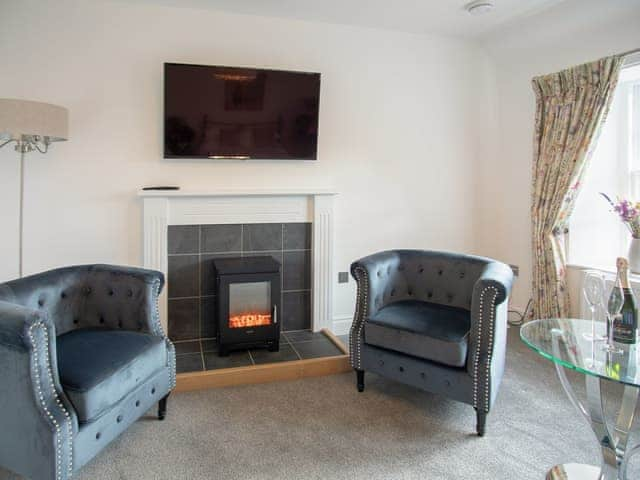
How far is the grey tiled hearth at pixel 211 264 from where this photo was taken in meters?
3.42

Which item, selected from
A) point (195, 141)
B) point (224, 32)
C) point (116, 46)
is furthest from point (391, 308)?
point (116, 46)

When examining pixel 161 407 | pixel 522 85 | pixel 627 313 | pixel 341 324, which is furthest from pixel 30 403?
pixel 522 85

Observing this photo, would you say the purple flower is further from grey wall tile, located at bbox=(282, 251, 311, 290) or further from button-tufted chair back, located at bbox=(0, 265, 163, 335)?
button-tufted chair back, located at bbox=(0, 265, 163, 335)

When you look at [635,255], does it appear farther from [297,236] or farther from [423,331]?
[297,236]

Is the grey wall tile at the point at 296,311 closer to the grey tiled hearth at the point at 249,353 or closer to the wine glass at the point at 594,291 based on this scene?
the grey tiled hearth at the point at 249,353

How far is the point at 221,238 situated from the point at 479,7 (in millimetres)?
2473

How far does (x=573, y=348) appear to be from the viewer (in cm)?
189

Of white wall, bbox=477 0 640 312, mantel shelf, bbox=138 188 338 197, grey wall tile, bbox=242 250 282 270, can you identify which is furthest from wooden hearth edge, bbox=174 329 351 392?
white wall, bbox=477 0 640 312

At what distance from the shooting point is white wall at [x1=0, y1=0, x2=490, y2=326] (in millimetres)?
3119

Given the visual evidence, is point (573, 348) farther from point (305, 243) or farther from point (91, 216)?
point (91, 216)

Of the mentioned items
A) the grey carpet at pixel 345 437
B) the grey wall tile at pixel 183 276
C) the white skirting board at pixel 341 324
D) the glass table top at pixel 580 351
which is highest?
the grey wall tile at pixel 183 276

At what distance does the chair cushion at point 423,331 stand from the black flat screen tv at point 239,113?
4.90 ft

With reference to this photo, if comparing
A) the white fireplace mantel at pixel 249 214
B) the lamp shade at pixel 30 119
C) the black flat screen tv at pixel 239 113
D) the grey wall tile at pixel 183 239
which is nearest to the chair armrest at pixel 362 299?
the white fireplace mantel at pixel 249 214

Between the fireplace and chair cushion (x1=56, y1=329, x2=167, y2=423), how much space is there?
0.80 meters
